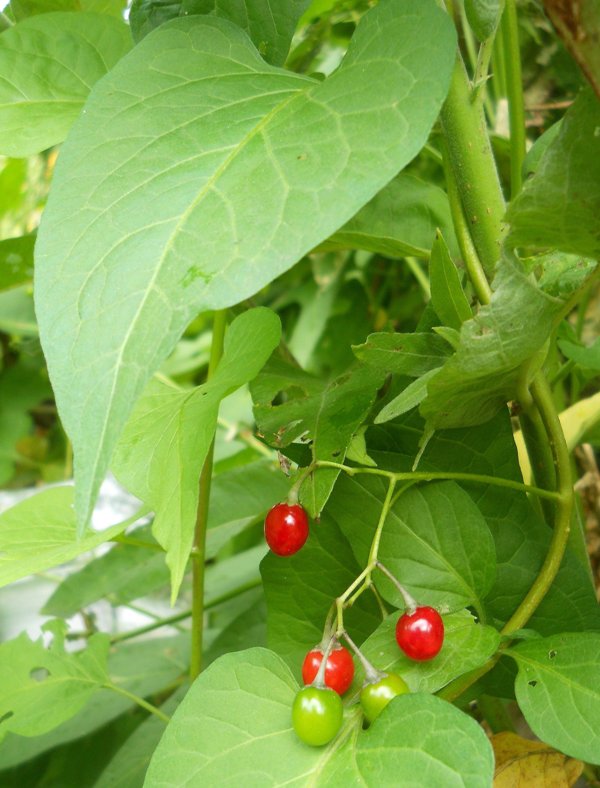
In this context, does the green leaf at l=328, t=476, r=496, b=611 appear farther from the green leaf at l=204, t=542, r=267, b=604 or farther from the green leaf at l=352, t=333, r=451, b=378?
the green leaf at l=204, t=542, r=267, b=604

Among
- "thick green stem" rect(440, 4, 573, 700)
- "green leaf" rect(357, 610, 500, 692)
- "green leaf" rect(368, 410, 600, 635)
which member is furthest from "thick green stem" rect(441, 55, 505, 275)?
"green leaf" rect(357, 610, 500, 692)

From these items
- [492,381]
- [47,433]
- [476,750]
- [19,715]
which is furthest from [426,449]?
[47,433]

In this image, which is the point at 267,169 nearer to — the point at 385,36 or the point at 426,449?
the point at 385,36

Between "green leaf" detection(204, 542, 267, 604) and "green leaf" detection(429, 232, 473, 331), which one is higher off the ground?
"green leaf" detection(429, 232, 473, 331)

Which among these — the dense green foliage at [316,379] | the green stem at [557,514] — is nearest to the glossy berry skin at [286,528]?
the dense green foliage at [316,379]

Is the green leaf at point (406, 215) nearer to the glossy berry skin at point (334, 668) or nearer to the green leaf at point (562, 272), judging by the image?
the green leaf at point (562, 272)
